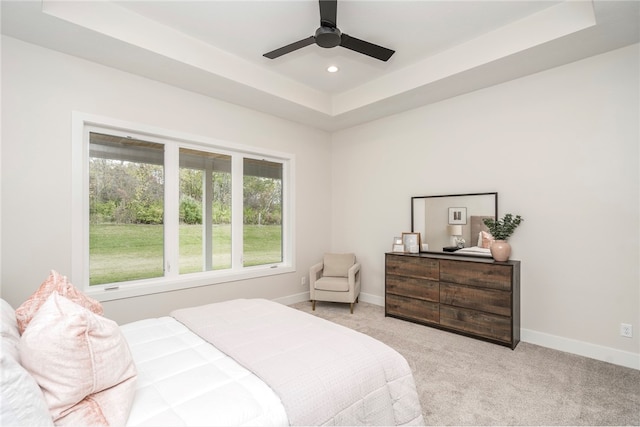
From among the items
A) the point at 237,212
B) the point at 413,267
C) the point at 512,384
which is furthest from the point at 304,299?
the point at 512,384

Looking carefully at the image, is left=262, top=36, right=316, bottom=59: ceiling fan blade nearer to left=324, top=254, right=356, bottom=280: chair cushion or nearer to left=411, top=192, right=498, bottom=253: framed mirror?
left=411, top=192, right=498, bottom=253: framed mirror

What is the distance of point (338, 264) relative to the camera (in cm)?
464

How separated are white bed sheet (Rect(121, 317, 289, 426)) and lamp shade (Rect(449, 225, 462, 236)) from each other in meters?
3.07

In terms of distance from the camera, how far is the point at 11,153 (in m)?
2.58

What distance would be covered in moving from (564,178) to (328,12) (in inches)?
106

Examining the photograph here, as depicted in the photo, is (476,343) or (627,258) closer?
→ (627,258)

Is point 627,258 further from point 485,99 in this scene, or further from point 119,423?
point 119,423

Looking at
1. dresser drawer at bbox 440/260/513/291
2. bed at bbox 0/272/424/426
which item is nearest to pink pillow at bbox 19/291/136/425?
bed at bbox 0/272/424/426

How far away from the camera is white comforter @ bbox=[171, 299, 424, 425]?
1.33 m

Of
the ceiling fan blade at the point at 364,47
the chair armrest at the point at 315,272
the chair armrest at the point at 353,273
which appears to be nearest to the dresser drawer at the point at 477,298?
Answer: the chair armrest at the point at 353,273

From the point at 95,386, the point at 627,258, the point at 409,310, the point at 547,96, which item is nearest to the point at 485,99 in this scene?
the point at 547,96

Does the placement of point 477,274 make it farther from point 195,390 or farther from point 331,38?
point 195,390

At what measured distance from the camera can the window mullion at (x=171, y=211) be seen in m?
3.55

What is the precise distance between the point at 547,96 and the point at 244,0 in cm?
302
